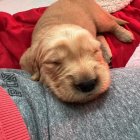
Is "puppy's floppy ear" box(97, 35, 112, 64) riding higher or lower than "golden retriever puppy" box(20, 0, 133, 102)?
lower

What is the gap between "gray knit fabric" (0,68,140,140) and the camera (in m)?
0.82

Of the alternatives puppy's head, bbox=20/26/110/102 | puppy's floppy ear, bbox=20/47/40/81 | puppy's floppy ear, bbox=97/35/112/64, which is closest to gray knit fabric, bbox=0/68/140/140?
puppy's head, bbox=20/26/110/102

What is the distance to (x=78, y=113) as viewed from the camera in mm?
876

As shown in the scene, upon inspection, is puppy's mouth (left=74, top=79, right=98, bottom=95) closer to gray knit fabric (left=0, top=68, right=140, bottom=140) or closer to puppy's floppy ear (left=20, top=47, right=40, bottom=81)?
gray knit fabric (left=0, top=68, right=140, bottom=140)

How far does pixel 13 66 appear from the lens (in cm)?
143

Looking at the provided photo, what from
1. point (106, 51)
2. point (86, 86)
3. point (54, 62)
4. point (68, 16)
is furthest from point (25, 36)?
point (86, 86)

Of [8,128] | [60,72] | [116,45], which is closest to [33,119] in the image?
[8,128]

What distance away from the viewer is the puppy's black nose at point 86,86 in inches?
36.0

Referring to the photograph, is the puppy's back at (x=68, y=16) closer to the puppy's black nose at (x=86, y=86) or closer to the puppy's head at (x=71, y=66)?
the puppy's head at (x=71, y=66)

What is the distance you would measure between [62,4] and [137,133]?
35.5 inches

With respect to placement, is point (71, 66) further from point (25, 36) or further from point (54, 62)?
point (25, 36)

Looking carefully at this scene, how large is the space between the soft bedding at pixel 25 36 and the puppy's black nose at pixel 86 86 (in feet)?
1.67

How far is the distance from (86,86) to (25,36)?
748 millimetres

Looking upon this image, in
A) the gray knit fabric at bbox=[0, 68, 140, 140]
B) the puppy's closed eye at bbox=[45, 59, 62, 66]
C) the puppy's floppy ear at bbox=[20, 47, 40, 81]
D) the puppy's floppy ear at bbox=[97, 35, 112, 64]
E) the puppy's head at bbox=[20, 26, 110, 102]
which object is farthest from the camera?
the puppy's floppy ear at bbox=[97, 35, 112, 64]
